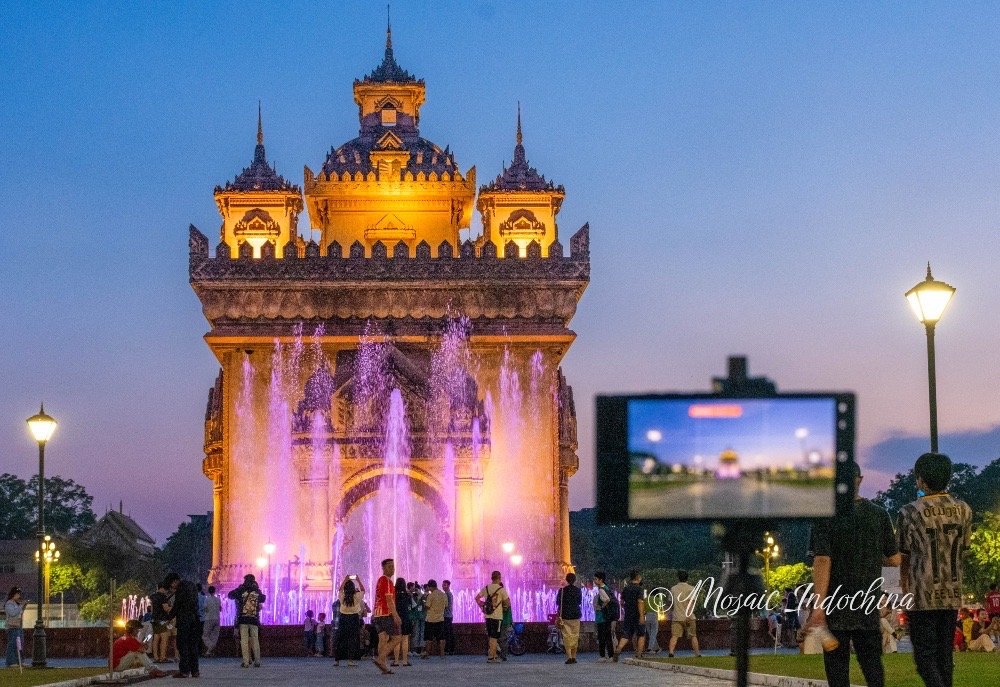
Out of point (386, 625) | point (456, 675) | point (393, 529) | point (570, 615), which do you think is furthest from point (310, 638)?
point (393, 529)

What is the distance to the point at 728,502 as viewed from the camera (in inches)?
256

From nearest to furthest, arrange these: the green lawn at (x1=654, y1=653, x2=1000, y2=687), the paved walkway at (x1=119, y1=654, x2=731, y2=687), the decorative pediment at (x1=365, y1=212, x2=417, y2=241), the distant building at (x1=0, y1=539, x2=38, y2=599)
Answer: the green lawn at (x1=654, y1=653, x2=1000, y2=687), the paved walkway at (x1=119, y1=654, x2=731, y2=687), the decorative pediment at (x1=365, y1=212, x2=417, y2=241), the distant building at (x1=0, y1=539, x2=38, y2=599)

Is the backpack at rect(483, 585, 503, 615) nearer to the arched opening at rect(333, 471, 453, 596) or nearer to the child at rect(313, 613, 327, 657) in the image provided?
the child at rect(313, 613, 327, 657)

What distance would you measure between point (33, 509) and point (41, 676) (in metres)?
97.8

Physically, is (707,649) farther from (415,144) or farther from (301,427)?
(415,144)

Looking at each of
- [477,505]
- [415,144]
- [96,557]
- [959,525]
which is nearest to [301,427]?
[477,505]

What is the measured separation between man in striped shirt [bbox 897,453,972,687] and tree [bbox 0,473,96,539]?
109681mm

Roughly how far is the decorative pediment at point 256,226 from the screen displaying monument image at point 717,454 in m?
43.6

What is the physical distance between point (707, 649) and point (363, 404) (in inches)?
599

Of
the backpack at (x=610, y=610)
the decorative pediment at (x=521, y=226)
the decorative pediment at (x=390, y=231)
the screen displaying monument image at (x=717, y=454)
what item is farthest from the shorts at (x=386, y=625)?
the decorative pediment at (x=390, y=231)

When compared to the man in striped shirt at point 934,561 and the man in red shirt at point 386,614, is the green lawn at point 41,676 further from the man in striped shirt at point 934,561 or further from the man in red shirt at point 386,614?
the man in striped shirt at point 934,561

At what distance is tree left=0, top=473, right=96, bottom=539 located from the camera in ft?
381

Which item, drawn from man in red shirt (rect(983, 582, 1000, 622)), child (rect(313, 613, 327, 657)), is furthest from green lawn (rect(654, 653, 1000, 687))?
child (rect(313, 613, 327, 657))

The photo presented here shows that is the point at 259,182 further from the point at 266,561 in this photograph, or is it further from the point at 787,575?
the point at 787,575
